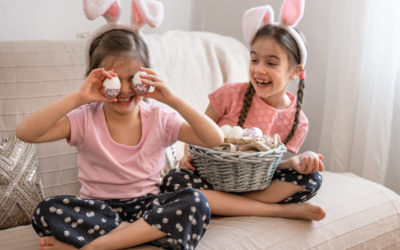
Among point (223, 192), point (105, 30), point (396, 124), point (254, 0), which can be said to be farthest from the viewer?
point (254, 0)

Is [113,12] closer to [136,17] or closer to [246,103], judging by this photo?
[136,17]

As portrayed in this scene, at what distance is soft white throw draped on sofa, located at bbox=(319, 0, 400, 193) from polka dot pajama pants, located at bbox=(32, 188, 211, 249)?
1.10 meters

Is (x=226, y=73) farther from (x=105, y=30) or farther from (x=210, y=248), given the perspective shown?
(x=210, y=248)

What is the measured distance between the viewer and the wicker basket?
1369 millimetres

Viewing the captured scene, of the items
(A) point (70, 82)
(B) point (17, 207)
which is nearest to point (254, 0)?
(A) point (70, 82)

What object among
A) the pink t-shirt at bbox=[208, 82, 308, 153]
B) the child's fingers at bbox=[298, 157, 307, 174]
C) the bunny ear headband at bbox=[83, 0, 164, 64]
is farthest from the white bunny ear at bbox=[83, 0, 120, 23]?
the child's fingers at bbox=[298, 157, 307, 174]

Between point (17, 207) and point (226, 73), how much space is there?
42.3 inches

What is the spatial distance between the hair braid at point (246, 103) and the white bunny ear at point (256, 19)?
180mm

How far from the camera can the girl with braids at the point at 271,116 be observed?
1.52 metres

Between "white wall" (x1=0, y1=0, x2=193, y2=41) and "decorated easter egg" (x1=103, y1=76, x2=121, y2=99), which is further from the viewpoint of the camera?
"white wall" (x1=0, y1=0, x2=193, y2=41)

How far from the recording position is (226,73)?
2.18 metres

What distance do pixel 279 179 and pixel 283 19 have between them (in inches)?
21.8

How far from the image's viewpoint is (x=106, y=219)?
1281mm

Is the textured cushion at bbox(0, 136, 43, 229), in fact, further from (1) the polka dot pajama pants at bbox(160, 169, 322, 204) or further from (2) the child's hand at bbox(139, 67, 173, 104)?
(2) the child's hand at bbox(139, 67, 173, 104)
